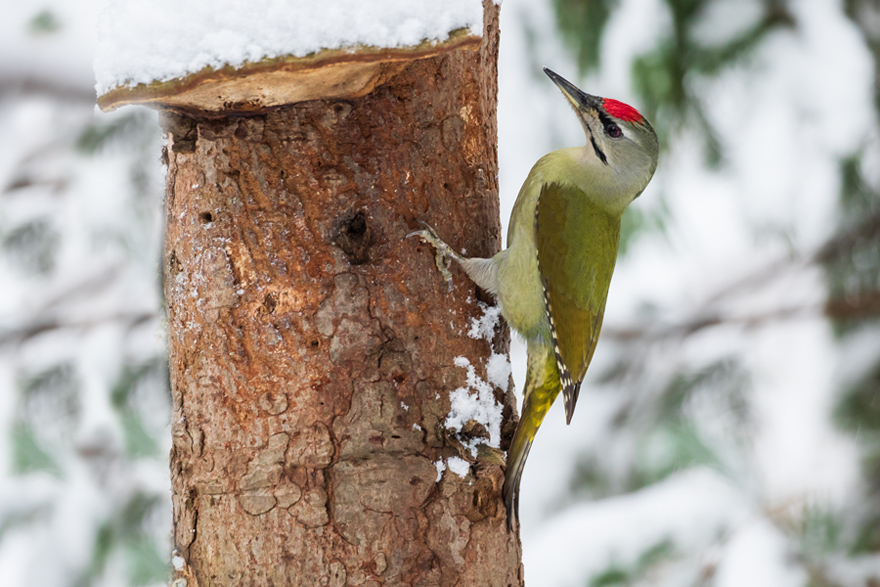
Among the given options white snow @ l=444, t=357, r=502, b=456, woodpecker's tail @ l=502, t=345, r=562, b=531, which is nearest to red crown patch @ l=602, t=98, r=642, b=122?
woodpecker's tail @ l=502, t=345, r=562, b=531

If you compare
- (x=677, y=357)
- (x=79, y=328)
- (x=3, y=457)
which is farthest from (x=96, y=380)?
(x=677, y=357)

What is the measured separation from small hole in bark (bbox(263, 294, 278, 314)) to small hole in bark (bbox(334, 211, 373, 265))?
0.18 m

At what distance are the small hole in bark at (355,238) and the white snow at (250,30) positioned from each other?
459mm

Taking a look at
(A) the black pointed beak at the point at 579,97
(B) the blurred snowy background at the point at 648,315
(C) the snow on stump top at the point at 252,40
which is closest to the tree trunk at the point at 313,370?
(C) the snow on stump top at the point at 252,40

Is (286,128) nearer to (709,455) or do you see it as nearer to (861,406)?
(709,455)

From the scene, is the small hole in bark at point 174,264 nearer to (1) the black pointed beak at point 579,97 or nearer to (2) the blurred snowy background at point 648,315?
(1) the black pointed beak at point 579,97

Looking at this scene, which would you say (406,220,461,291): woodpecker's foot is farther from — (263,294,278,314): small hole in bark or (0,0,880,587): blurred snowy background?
(0,0,880,587): blurred snowy background

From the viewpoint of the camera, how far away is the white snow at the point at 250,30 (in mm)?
1304

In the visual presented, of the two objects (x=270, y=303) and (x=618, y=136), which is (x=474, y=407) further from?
(x=618, y=136)

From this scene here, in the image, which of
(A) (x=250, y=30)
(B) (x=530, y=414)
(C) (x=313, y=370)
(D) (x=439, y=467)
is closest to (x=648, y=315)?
(B) (x=530, y=414)

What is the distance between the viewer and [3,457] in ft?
12.3

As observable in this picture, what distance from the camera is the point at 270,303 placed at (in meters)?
1.64

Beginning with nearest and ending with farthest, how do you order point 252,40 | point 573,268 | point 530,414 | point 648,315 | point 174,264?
point 252,40
point 174,264
point 530,414
point 573,268
point 648,315

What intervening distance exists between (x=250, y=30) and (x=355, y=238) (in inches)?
20.2
